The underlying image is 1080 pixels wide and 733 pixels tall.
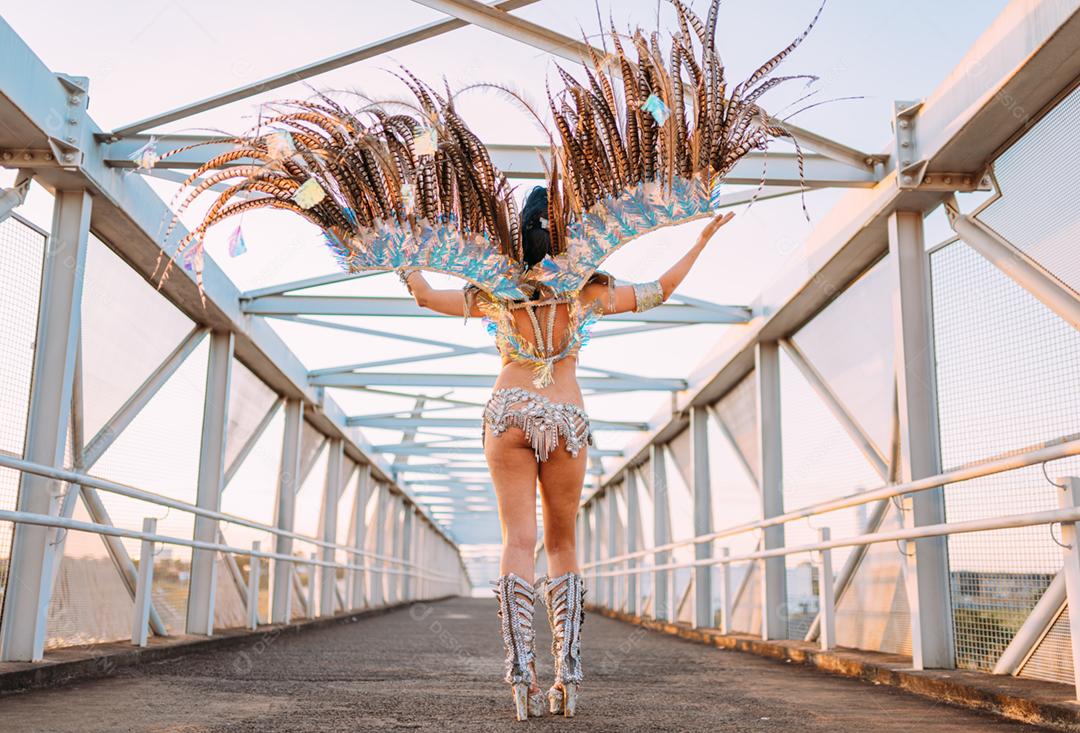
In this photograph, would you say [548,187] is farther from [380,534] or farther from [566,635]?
[380,534]

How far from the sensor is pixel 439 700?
3.47 m

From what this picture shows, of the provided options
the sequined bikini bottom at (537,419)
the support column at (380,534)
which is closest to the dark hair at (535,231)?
the sequined bikini bottom at (537,419)

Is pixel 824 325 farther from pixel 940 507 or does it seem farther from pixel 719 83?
pixel 719 83

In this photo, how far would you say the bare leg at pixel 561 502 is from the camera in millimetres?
3125

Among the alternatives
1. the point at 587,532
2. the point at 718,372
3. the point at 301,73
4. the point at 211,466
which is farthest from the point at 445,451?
the point at 301,73

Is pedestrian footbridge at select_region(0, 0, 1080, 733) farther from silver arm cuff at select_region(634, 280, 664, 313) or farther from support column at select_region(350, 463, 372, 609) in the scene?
support column at select_region(350, 463, 372, 609)

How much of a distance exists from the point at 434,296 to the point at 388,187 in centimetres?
37

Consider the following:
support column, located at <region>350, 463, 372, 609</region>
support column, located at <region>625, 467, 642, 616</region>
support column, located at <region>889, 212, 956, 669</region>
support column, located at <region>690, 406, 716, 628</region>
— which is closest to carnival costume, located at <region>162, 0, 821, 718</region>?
support column, located at <region>889, 212, 956, 669</region>

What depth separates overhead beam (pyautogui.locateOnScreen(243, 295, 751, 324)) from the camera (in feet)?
27.9

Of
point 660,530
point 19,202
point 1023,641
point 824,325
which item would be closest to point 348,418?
point 660,530

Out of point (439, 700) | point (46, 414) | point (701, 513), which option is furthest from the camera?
point (701, 513)

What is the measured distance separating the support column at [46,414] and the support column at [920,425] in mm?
3899

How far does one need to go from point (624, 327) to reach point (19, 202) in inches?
235

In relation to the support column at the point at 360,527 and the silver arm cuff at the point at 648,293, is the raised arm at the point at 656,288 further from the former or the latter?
the support column at the point at 360,527
